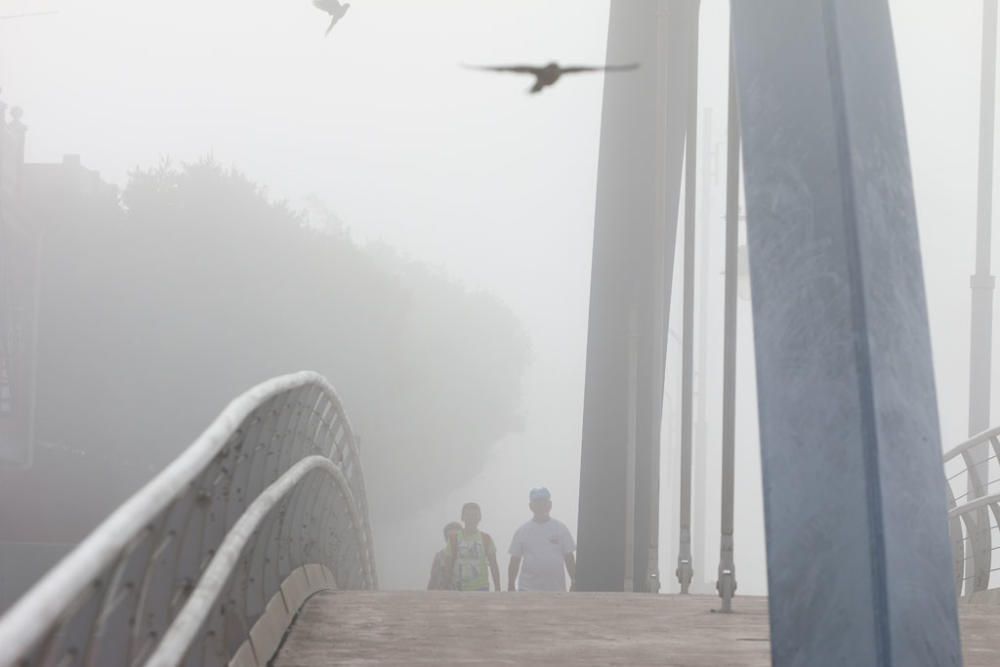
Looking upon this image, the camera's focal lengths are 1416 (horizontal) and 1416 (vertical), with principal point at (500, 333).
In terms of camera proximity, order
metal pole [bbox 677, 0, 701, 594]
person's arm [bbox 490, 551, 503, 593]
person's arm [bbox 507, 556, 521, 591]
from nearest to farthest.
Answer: metal pole [bbox 677, 0, 701, 594] < person's arm [bbox 490, 551, 503, 593] < person's arm [bbox 507, 556, 521, 591]

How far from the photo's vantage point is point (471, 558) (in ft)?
35.0

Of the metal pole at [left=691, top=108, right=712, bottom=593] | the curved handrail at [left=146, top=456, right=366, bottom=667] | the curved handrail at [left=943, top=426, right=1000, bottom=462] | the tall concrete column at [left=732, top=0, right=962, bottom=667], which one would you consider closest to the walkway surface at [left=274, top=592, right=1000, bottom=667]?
Result: the curved handrail at [left=146, top=456, right=366, bottom=667]

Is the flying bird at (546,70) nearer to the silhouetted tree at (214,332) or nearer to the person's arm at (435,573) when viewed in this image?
the person's arm at (435,573)

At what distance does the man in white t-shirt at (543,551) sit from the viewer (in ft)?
35.2

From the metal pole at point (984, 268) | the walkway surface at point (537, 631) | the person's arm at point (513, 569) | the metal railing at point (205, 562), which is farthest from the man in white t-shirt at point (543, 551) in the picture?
the metal pole at point (984, 268)

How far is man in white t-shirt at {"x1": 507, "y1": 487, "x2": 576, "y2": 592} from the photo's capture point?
10.7m

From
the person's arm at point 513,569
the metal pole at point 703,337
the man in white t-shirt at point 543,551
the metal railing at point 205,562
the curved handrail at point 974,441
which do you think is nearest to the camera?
the metal railing at point 205,562

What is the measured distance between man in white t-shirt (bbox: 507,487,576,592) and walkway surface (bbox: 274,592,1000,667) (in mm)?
4489

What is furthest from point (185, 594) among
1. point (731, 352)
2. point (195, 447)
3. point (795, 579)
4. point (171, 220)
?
point (171, 220)

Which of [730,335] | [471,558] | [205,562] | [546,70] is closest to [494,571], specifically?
[471,558]

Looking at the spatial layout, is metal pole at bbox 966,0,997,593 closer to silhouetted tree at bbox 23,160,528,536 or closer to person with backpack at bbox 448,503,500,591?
person with backpack at bbox 448,503,500,591

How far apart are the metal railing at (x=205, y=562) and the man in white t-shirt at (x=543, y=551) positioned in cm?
406

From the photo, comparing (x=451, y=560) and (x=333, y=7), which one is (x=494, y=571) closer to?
(x=451, y=560)

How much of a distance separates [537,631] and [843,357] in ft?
6.84
